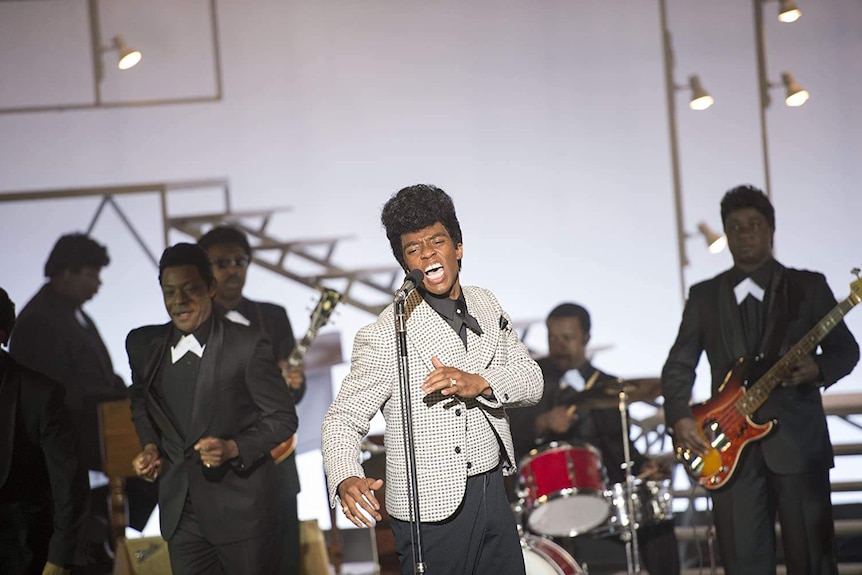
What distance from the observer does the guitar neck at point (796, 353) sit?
13.9 ft

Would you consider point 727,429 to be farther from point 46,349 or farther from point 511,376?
point 46,349

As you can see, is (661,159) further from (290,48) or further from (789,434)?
(789,434)

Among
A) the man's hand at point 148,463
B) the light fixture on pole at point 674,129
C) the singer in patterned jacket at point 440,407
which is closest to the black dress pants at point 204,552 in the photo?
the man's hand at point 148,463

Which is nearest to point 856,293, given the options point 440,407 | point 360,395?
point 440,407

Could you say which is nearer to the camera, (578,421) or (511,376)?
(511,376)

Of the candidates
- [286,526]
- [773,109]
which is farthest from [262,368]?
[773,109]

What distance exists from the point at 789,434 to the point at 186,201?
161 inches

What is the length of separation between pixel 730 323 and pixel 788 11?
9.09ft

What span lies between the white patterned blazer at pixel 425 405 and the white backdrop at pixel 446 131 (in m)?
3.79

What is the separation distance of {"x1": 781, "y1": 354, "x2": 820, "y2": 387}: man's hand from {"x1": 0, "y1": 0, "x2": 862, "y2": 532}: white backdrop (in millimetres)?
2555

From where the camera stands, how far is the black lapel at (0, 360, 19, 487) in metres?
3.58

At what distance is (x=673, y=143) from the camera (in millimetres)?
6777

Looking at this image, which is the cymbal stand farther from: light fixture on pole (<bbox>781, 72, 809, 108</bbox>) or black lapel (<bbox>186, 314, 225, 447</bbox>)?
light fixture on pole (<bbox>781, 72, 809, 108</bbox>)

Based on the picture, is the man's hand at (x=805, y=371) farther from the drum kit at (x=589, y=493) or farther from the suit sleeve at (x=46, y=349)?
the suit sleeve at (x=46, y=349)
